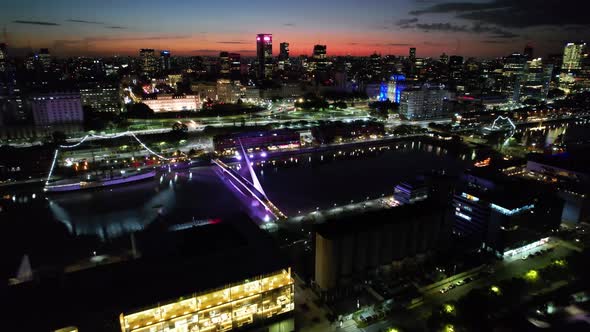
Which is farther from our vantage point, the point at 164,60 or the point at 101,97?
the point at 164,60

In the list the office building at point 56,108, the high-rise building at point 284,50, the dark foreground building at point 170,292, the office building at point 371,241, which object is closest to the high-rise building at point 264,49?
the high-rise building at point 284,50

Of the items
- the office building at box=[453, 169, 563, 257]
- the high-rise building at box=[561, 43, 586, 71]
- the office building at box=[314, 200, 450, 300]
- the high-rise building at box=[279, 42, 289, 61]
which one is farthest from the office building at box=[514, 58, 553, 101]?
the high-rise building at box=[279, 42, 289, 61]

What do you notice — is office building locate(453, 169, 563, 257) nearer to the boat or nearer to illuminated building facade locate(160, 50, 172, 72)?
the boat

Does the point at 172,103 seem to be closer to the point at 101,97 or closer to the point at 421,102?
the point at 101,97

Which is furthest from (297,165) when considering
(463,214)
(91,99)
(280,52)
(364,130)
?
(280,52)

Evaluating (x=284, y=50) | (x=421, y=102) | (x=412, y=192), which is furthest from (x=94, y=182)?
(x=284, y=50)

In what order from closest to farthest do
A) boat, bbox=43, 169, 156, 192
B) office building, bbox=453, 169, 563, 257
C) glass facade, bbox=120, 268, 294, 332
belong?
glass facade, bbox=120, 268, 294, 332 < office building, bbox=453, 169, 563, 257 < boat, bbox=43, 169, 156, 192

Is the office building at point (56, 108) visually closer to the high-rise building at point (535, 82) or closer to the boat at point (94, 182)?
the boat at point (94, 182)
